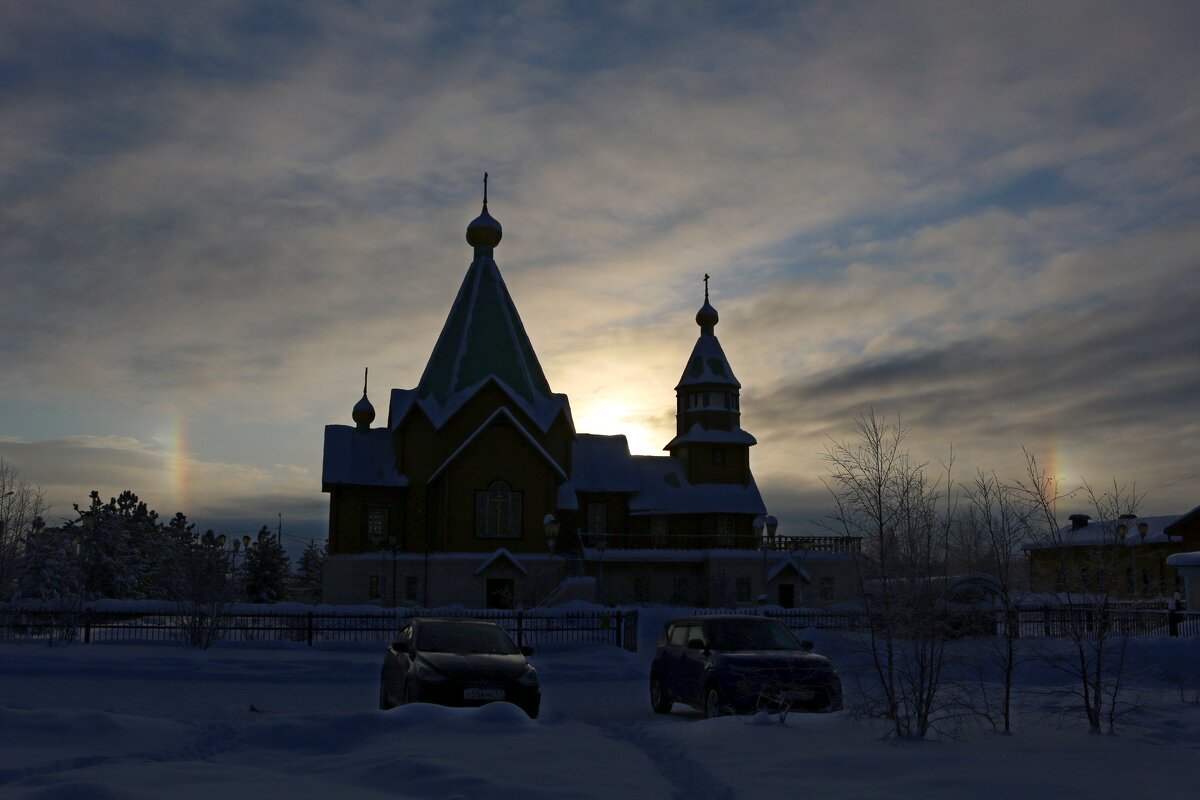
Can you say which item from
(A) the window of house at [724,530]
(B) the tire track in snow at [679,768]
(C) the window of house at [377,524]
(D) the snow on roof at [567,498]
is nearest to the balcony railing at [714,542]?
(A) the window of house at [724,530]

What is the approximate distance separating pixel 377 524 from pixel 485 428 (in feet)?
21.8

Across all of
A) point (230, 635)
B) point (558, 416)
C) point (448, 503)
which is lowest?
point (230, 635)

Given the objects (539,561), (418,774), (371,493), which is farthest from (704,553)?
(418,774)

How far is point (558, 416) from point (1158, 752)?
3806cm

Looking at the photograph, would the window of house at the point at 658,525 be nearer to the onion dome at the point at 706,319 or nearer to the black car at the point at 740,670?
the onion dome at the point at 706,319

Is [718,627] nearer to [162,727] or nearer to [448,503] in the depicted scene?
[162,727]

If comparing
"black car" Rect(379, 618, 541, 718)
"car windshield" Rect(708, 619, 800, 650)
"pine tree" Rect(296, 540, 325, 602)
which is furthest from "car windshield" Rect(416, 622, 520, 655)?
"pine tree" Rect(296, 540, 325, 602)

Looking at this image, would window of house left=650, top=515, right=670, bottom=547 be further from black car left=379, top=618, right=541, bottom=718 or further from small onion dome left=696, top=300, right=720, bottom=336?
black car left=379, top=618, right=541, bottom=718

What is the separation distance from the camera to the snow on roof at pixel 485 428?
43188 mm

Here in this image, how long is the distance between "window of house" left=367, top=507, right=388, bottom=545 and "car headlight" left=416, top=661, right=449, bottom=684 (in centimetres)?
3255

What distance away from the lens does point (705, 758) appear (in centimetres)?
955

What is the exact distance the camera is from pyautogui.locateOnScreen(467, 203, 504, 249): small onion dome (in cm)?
4991

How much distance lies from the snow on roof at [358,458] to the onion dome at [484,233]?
402 inches

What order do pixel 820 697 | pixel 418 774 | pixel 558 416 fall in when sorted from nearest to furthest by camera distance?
pixel 418 774 < pixel 820 697 < pixel 558 416
